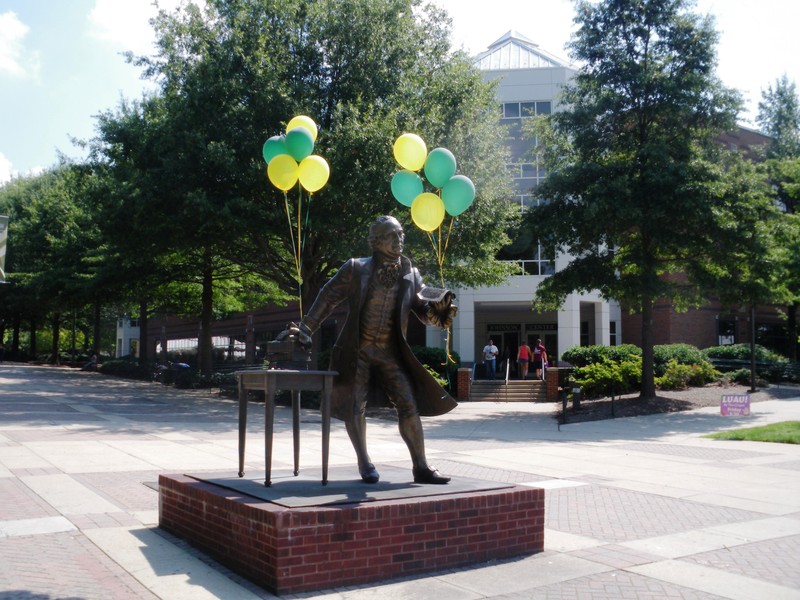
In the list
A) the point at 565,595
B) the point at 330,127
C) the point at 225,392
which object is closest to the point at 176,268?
the point at 225,392

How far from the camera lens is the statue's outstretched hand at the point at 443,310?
6.36 meters

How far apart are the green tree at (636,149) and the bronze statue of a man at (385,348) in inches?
568

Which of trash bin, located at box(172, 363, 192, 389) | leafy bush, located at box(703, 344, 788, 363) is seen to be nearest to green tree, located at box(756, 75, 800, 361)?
leafy bush, located at box(703, 344, 788, 363)

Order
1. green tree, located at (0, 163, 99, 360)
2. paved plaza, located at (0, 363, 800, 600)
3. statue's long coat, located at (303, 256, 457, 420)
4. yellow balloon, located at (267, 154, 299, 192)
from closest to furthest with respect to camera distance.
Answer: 1. paved plaza, located at (0, 363, 800, 600)
2. statue's long coat, located at (303, 256, 457, 420)
3. yellow balloon, located at (267, 154, 299, 192)
4. green tree, located at (0, 163, 99, 360)

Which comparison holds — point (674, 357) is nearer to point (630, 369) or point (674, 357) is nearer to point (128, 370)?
point (630, 369)

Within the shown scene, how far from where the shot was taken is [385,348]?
6.45 metres

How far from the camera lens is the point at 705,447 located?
13.9 meters

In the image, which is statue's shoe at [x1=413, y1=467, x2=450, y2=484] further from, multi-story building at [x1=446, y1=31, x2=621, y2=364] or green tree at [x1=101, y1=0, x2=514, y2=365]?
multi-story building at [x1=446, y1=31, x2=621, y2=364]

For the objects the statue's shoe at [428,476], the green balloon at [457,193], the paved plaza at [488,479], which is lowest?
the paved plaza at [488,479]

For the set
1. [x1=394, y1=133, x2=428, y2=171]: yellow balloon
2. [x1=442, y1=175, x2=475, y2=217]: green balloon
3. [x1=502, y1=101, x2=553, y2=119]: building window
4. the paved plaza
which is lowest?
the paved plaza

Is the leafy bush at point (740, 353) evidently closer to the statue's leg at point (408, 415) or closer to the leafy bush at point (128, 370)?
the leafy bush at point (128, 370)

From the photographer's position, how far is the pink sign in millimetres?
19469

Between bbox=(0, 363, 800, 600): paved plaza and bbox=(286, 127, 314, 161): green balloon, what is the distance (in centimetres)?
357

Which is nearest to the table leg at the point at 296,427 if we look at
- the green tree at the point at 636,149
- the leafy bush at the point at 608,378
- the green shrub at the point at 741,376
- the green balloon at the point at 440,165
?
the green balloon at the point at 440,165
